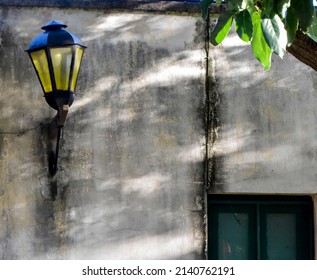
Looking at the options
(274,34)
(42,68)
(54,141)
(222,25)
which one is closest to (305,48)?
(222,25)

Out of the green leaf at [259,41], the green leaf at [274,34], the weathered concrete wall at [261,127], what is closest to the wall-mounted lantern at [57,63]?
the weathered concrete wall at [261,127]

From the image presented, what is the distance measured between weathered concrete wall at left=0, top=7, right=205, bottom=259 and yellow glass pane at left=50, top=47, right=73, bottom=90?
103 cm

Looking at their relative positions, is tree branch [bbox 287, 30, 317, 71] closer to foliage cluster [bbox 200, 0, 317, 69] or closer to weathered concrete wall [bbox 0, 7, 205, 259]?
foliage cluster [bbox 200, 0, 317, 69]

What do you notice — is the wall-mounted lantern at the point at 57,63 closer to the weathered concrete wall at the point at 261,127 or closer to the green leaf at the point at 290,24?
the weathered concrete wall at the point at 261,127

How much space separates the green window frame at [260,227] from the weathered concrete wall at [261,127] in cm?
21

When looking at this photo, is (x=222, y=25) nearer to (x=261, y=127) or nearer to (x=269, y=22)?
(x=269, y=22)

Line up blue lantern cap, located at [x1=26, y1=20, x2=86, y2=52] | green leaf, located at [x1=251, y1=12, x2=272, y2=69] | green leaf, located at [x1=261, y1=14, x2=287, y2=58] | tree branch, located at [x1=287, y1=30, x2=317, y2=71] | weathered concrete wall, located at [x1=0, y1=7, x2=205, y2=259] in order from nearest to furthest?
green leaf, located at [x1=261, y1=14, x2=287, y2=58] < green leaf, located at [x1=251, y1=12, x2=272, y2=69] < tree branch, located at [x1=287, y1=30, x2=317, y2=71] < blue lantern cap, located at [x1=26, y1=20, x2=86, y2=52] < weathered concrete wall, located at [x1=0, y1=7, x2=205, y2=259]

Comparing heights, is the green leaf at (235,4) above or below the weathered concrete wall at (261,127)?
above

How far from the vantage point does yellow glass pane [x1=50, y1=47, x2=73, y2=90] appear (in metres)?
8.31

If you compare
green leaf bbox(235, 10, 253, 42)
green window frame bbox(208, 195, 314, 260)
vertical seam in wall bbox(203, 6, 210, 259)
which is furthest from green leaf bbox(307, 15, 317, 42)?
green window frame bbox(208, 195, 314, 260)

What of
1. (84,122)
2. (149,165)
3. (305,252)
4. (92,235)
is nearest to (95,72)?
(84,122)

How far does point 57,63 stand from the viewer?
8320 millimetres

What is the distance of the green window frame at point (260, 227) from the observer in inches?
377
